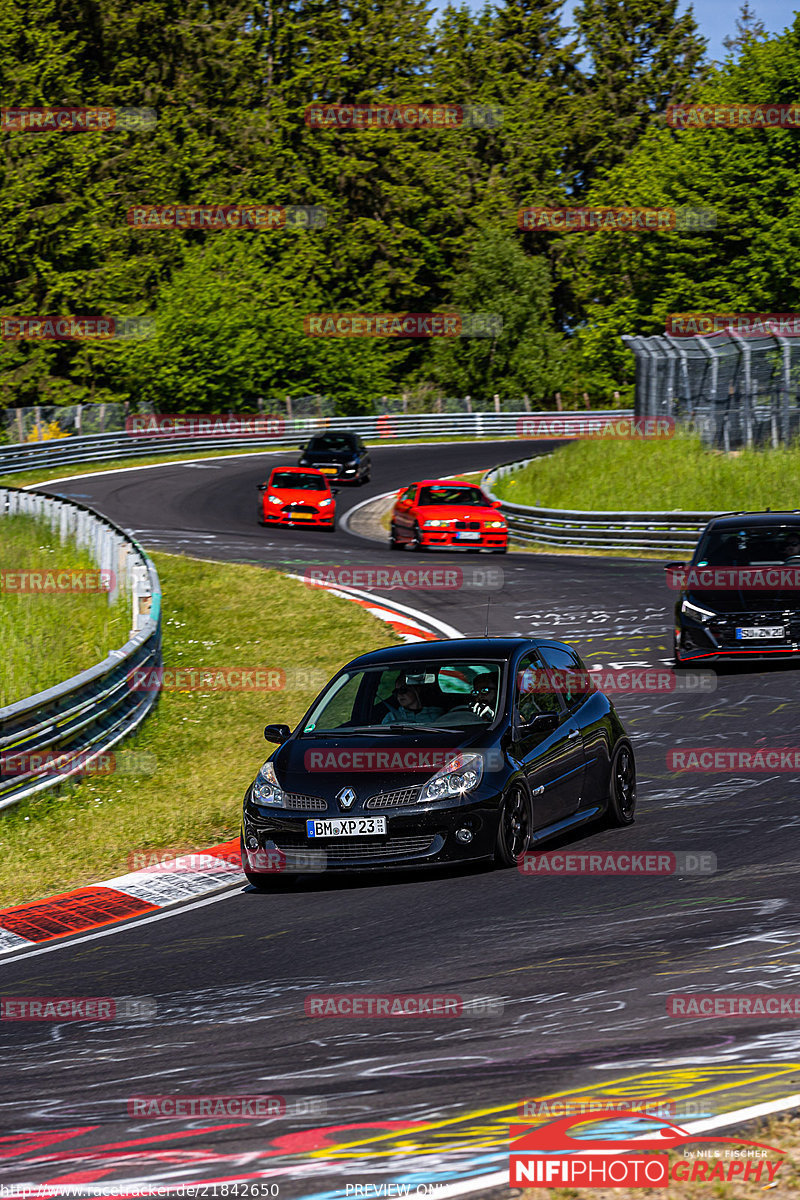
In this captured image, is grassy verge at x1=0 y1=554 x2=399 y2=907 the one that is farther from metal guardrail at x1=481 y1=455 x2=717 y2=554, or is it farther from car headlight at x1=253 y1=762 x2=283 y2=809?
metal guardrail at x1=481 y1=455 x2=717 y2=554

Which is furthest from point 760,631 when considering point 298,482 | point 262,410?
point 262,410

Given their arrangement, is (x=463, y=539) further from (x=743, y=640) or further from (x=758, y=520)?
(x=743, y=640)

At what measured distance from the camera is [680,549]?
97.6 feet

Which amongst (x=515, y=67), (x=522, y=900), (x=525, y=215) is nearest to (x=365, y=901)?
(x=522, y=900)

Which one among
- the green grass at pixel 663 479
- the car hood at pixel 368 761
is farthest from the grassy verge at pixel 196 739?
the green grass at pixel 663 479

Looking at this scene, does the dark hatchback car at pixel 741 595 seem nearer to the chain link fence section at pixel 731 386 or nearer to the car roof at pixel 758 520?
the car roof at pixel 758 520

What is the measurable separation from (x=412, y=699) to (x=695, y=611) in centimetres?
764

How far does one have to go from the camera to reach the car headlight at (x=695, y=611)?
17422mm

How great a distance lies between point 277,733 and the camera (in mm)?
10625

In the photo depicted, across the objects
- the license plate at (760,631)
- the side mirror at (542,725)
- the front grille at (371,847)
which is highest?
the side mirror at (542,725)

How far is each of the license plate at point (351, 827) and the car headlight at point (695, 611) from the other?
8638 mm

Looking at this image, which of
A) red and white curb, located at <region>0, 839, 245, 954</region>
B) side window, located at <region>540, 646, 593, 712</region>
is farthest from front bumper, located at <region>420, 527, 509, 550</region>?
red and white curb, located at <region>0, 839, 245, 954</region>

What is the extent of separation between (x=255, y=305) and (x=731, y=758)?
55.5 m

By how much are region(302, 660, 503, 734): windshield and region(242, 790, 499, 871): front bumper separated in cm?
79
